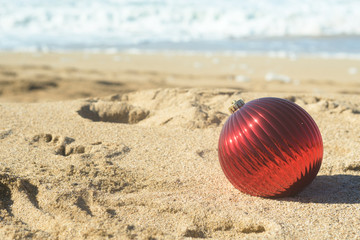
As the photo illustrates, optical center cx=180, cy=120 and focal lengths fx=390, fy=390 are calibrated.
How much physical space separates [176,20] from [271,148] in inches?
793

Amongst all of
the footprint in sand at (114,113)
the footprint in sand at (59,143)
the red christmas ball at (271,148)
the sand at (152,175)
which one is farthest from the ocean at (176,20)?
the red christmas ball at (271,148)

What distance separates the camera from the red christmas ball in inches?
72.1

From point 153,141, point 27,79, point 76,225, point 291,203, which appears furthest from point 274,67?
point 76,225

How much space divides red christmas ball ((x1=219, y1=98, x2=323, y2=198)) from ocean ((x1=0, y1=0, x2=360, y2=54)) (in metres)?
13.4

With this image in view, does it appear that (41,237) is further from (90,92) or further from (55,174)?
(90,92)

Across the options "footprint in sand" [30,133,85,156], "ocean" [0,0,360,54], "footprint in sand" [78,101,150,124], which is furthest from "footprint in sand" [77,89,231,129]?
"ocean" [0,0,360,54]

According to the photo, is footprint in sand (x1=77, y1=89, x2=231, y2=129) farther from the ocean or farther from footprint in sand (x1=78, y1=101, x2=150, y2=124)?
the ocean

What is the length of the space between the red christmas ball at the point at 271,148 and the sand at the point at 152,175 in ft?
0.48

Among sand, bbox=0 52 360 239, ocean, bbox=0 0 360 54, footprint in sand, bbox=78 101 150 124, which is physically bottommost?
sand, bbox=0 52 360 239

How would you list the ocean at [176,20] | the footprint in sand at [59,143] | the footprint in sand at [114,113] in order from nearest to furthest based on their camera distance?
the footprint in sand at [59,143] → the footprint in sand at [114,113] → the ocean at [176,20]

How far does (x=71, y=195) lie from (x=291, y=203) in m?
1.13

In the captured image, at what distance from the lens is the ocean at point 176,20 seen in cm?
1712

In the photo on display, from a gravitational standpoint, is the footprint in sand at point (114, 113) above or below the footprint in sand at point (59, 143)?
above

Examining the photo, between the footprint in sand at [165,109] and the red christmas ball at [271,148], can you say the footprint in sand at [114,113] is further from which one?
the red christmas ball at [271,148]
